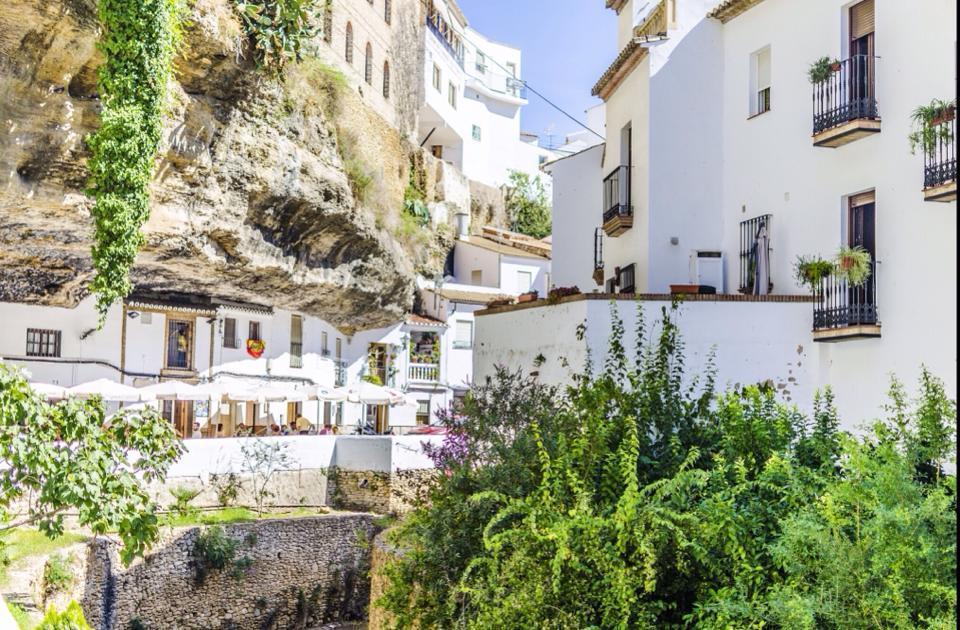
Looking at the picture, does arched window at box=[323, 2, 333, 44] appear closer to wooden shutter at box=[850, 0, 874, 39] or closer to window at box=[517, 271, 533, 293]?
window at box=[517, 271, 533, 293]

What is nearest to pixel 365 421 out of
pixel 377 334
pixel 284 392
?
pixel 377 334

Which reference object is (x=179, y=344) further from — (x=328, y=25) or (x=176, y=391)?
(x=328, y=25)

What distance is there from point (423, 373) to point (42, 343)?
19.7 meters

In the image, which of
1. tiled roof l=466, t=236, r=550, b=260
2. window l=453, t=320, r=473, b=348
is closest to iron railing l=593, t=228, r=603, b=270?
window l=453, t=320, r=473, b=348

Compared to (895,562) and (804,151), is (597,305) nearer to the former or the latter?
(804,151)

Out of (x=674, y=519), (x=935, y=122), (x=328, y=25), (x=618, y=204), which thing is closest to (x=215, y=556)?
(x=618, y=204)

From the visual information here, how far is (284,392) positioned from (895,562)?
23.7 meters

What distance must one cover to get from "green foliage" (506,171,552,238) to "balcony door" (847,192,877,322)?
4289 centimetres

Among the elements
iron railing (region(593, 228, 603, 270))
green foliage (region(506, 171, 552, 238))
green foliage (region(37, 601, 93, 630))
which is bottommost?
green foliage (region(37, 601, 93, 630))

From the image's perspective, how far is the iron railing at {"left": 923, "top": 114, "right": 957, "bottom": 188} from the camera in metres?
16.8

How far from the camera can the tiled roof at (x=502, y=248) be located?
52562 millimetres

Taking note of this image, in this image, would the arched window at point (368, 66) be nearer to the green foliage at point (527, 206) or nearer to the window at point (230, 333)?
the window at point (230, 333)

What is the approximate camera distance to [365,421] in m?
43.8

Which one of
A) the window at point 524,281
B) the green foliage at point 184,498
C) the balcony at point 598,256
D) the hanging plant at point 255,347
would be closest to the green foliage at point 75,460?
the green foliage at point 184,498
